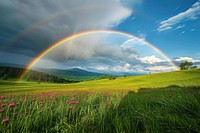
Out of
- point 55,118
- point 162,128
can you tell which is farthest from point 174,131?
point 55,118

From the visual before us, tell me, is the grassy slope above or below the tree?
below

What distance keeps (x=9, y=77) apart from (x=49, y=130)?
102387mm

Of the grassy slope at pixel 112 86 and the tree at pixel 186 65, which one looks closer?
the grassy slope at pixel 112 86

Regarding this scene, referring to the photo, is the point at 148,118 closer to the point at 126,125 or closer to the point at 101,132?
the point at 126,125

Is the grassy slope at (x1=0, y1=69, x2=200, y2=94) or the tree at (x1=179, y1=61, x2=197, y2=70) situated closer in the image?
the grassy slope at (x1=0, y1=69, x2=200, y2=94)

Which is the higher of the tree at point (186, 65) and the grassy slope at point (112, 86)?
the tree at point (186, 65)

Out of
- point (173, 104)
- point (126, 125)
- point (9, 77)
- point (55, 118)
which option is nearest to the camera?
point (126, 125)

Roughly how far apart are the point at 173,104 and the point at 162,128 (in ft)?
2.95

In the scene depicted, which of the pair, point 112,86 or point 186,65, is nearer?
point 112,86

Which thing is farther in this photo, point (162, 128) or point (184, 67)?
point (184, 67)

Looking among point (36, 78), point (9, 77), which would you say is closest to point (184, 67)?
point (36, 78)

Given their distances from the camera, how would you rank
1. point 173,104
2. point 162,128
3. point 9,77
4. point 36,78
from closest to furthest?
point 162,128 < point 173,104 < point 9,77 < point 36,78

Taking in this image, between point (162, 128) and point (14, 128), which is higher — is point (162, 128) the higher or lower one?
the higher one

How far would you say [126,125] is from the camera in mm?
2068
